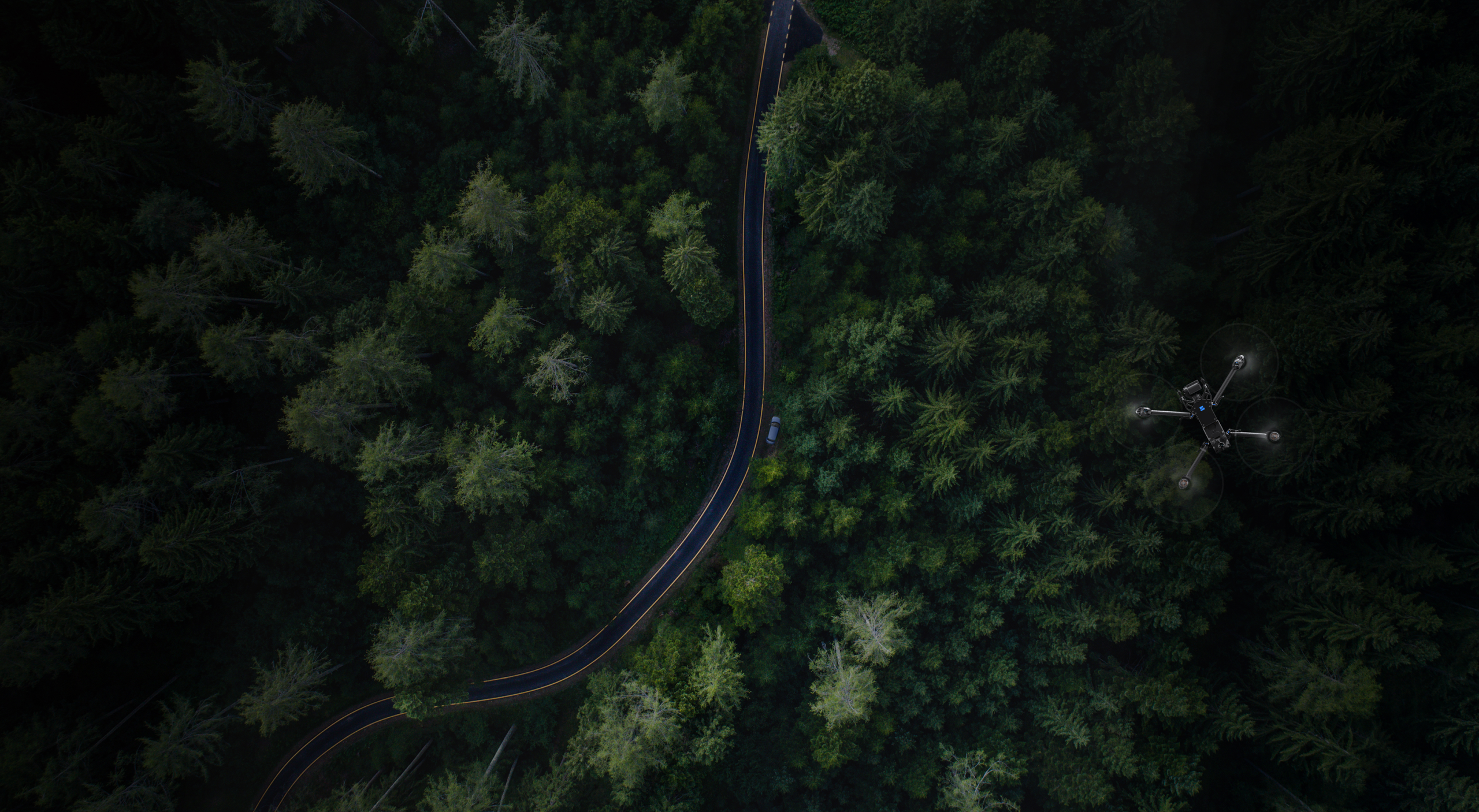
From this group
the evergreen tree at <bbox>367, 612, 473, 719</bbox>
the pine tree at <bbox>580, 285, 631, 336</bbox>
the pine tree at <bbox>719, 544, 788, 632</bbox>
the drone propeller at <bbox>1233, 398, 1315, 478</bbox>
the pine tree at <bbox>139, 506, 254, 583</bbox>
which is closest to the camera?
the pine tree at <bbox>139, 506, 254, 583</bbox>

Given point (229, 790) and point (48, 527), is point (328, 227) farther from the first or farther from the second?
Answer: point (229, 790)

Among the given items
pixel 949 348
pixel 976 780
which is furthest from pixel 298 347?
pixel 976 780

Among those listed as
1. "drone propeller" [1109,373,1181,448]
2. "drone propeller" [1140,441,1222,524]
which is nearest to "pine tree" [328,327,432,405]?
"drone propeller" [1109,373,1181,448]

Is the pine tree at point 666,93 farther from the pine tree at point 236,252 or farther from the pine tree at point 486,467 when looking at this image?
the pine tree at point 236,252

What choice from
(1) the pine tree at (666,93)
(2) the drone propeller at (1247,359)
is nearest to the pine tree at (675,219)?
(1) the pine tree at (666,93)

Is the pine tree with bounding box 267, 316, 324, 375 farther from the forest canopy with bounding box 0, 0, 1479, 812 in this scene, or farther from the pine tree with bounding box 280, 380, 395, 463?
the pine tree with bounding box 280, 380, 395, 463

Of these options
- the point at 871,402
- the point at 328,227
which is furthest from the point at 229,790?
the point at 871,402
